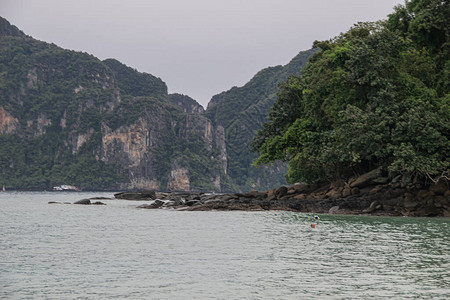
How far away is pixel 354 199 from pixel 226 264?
27.1 meters

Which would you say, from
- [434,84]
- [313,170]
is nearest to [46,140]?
[313,170]

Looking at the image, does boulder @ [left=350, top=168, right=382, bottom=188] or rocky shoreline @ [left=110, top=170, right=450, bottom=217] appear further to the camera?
boulder @ [left=350, top=168, right=382, bottom=188]

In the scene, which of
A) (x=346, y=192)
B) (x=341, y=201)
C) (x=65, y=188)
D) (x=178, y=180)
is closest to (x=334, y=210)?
(x=341, y=201)

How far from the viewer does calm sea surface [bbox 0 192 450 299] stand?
1162 cm

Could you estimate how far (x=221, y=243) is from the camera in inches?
816

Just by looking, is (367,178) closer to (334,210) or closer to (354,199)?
(354,199)

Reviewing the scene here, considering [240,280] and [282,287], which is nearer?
[282,287]

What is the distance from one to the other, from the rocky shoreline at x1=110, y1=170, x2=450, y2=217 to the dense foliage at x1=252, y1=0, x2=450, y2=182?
1295 mm

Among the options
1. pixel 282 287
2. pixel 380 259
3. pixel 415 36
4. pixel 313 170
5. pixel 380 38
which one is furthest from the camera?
pixel 313 170

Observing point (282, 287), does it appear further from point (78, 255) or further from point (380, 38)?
point (380, 38)

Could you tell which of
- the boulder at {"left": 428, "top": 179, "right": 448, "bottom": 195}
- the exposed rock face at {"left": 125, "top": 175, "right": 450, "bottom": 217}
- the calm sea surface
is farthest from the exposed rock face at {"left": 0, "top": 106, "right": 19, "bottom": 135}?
the boulder at {"left": 428, "top": 179, "right": 448, "bottom": 195}

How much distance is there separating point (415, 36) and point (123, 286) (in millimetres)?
39087

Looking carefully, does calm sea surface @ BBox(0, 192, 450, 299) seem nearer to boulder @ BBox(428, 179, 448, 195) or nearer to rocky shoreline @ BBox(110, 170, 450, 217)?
rocky shoreline @ BBox(110, 170, 450, 217)

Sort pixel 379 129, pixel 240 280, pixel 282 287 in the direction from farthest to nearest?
pixel 379 129
pixel 240 280
pixel 282 287
